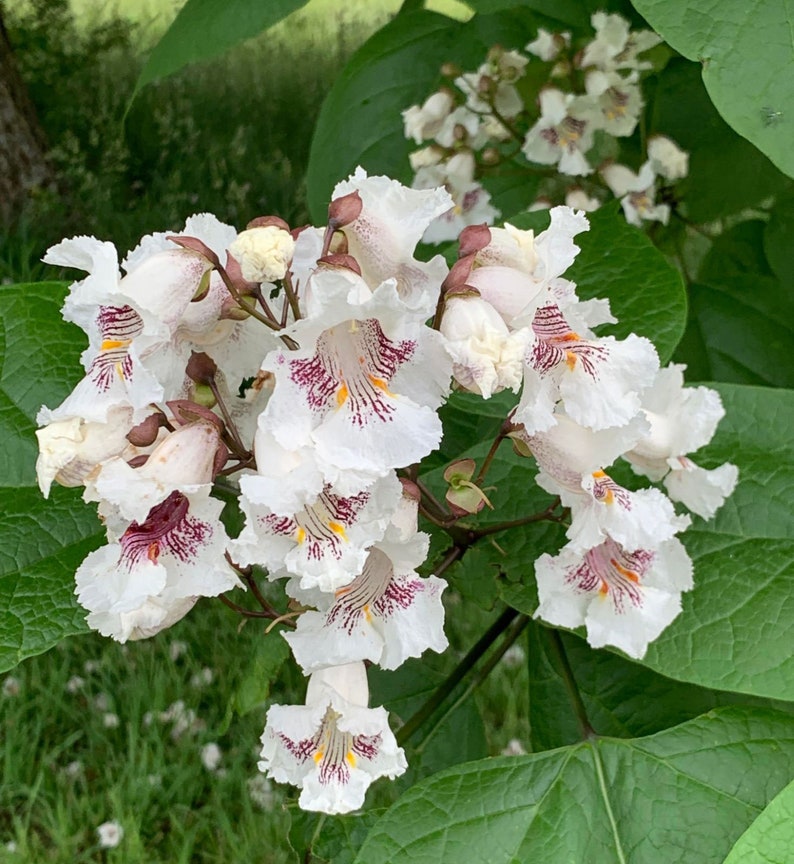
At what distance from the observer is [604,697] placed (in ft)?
3.11

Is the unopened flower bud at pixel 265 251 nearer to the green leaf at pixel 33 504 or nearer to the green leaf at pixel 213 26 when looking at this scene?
the green leaf at pixel 33 504

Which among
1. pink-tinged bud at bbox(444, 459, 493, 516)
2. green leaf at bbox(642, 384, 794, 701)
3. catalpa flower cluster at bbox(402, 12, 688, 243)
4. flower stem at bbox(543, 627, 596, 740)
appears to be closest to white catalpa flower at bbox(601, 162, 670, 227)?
catalpa flower cluster at bbox(402, 12, 688, 243)

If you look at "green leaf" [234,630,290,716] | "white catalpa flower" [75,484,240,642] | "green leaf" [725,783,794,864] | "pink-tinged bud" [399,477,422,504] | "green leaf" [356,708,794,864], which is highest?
"white catalpa flower" [75,484,240,642]

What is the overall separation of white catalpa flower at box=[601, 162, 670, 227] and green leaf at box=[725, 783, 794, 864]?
849 mm

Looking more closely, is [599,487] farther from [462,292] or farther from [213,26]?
[213,26]

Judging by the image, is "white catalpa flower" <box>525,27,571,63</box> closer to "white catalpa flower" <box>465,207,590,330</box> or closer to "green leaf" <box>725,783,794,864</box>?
"white catalpa flower" <box>465,207,590,330</box>

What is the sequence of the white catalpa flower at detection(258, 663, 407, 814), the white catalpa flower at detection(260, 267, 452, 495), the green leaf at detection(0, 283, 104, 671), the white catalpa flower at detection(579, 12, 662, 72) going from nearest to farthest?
1. the white catalpa flower at detection(260, 267, 452, 495)
2. the white catalpa flower at detection(258, 663, 407, 814)
3. the green leaf at detection(0, 283, 104, 671)
4. the white catalpa flower at detection(579, 12, 662, 72)

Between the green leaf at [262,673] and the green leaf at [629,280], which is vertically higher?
the green leaf at [629,280]

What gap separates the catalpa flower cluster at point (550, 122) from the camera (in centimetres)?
125

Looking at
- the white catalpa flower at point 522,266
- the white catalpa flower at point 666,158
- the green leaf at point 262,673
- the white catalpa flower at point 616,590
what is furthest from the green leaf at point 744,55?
the white catalpa flower at point 666,158

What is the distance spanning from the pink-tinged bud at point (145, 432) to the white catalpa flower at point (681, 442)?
33 cm

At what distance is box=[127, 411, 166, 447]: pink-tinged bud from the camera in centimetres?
58

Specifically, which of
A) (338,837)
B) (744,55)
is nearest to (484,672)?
(338,837)

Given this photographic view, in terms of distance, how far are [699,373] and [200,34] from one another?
76cm
